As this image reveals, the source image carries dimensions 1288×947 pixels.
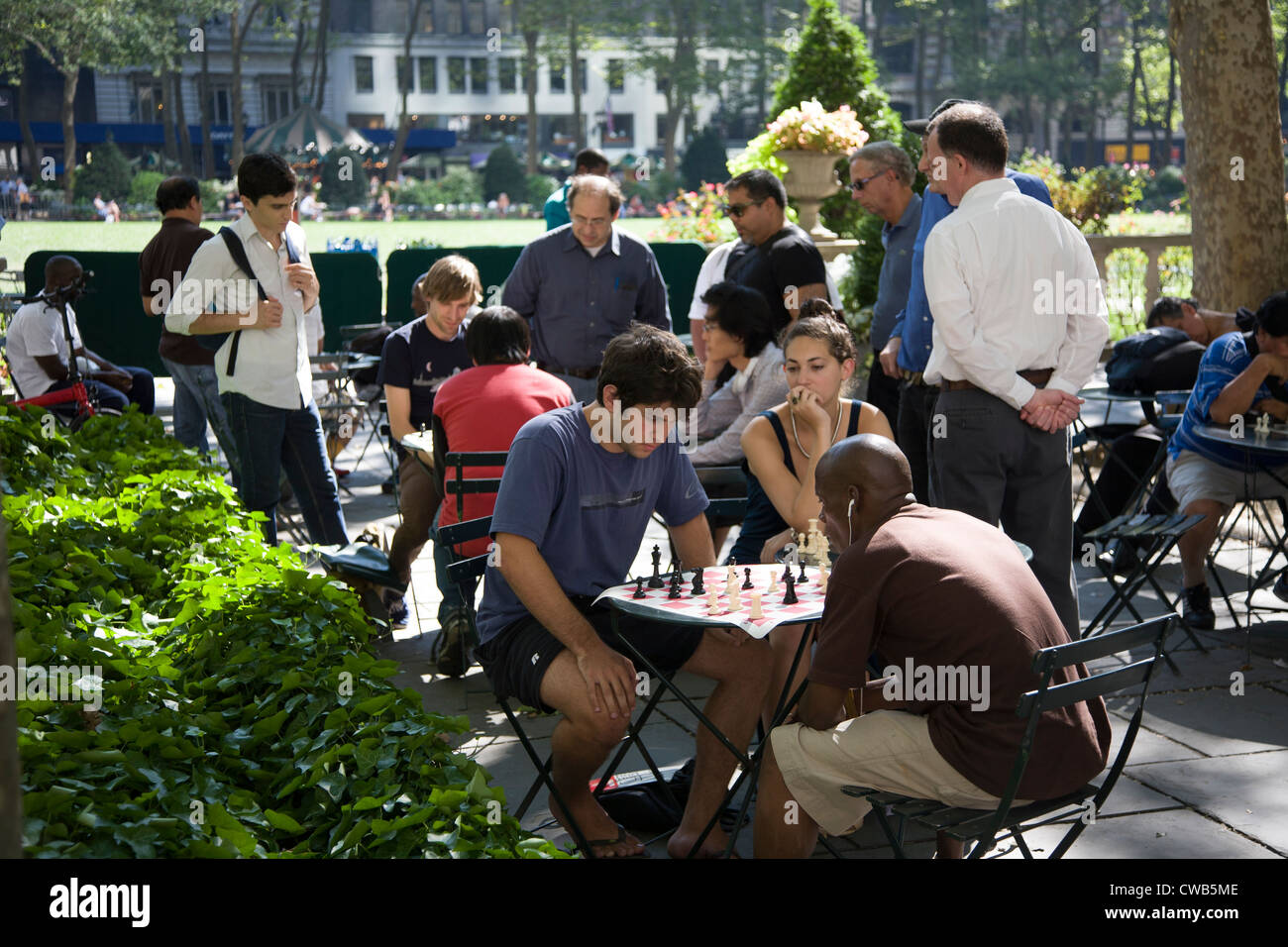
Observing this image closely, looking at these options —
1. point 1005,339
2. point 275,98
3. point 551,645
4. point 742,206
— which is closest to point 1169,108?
point 275,98

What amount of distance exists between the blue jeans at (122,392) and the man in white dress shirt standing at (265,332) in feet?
7.64

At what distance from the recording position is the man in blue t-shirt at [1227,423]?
5.67m

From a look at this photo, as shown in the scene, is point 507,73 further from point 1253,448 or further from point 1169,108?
point 1253,448

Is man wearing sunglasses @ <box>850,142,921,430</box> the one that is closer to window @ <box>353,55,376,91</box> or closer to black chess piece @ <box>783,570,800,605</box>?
black chess piece @ <box>783,570,800,605</box>

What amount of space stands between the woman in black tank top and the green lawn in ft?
38.2

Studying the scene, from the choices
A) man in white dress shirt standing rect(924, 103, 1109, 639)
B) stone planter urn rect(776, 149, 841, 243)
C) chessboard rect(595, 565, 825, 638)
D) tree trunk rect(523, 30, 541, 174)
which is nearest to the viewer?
chessboard rect(595, 565, 825, 638)

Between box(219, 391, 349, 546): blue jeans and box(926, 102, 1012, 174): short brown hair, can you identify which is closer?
box(926, 102, 1012, 174): short brown hair

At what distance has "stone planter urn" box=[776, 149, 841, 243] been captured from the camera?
13.4 m

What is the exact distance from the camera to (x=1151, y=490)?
672cm

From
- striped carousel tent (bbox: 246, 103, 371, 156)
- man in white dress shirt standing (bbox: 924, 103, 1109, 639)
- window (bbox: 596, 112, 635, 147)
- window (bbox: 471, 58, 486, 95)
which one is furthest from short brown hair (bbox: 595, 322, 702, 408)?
window (bbox: 596, 112, 635, 147)

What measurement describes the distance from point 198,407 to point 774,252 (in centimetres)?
345

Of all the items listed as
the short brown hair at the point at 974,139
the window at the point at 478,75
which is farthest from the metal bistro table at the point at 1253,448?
the window at the point at 478,75

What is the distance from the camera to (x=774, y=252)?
22.3 feet

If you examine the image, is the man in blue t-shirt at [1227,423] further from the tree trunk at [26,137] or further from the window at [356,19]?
the window at [356,19]
